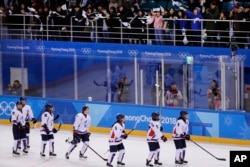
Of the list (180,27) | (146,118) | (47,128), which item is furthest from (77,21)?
(47,128)

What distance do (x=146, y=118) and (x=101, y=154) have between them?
268cm

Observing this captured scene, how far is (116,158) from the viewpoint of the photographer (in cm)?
2289

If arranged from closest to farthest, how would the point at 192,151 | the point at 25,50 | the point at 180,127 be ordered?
1. the point at 180,127
2. the point at 192,151
3. the point at 25,50

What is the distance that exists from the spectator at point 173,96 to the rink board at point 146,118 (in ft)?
1.19

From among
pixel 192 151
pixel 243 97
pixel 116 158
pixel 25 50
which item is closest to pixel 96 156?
pixel 116 158

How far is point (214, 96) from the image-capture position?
25141mm

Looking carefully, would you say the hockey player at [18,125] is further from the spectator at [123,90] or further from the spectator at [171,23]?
the spectator at [171,23]

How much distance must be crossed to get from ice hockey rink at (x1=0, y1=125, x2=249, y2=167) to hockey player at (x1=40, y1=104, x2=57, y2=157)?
0.93 feet

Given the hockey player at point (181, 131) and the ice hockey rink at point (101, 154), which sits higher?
the hockey player at point (181, 131)

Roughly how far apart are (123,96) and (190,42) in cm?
255

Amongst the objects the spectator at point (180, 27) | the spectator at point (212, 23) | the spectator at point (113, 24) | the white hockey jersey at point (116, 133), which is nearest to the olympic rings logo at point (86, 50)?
the spectator at point (113, 24)

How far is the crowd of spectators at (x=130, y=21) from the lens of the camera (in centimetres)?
2606

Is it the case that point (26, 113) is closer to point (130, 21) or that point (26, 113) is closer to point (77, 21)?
point (130, 21)

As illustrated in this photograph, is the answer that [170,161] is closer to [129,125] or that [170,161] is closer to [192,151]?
[192,151]
